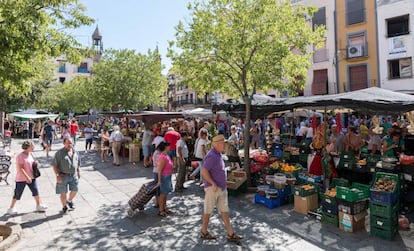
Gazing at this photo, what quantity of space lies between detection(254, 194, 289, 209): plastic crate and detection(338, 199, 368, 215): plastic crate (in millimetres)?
1476

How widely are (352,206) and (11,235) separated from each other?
17.6ft

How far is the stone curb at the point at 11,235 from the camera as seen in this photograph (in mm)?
4355

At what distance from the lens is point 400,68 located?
19969 millimetres

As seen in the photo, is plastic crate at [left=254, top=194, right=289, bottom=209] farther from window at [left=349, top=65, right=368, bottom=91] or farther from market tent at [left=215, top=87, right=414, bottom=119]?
window at [left=349, top=65, right=368, bottom=91]

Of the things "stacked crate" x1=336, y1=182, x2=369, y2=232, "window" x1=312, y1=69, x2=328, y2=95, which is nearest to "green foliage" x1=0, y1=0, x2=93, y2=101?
"stacked crate" x1=336, y1=182, x2=369, y2=232

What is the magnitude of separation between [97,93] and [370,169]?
17.3 metres

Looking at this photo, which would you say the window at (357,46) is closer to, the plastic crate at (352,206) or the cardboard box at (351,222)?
the plastic crate at (352,206)

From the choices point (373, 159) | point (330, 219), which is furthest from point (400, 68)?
point (330, 219)

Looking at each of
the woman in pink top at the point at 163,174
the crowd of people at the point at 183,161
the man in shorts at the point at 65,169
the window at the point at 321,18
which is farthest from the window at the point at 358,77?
the man in shorts at the point at 65,169

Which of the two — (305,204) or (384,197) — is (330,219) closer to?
(305,204)

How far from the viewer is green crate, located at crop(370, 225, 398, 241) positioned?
4562mm

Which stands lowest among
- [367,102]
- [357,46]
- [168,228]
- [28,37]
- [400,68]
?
[168,228]

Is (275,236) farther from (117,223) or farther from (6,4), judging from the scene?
(6,4)

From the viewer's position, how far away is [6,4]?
4773mm
